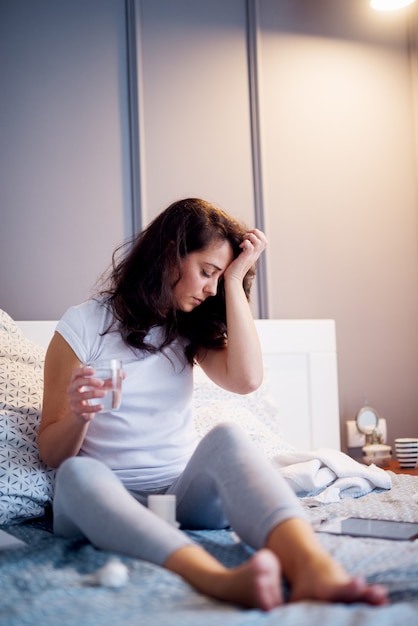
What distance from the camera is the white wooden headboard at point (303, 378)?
101 inches

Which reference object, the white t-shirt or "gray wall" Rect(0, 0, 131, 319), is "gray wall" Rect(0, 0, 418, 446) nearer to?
"gray wall" Rect(0, 0, 131, 319)

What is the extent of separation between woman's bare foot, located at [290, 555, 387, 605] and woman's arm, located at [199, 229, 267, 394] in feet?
2.44

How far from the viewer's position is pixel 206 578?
97 cm

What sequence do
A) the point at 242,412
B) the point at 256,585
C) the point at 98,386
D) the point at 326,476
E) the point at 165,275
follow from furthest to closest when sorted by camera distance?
the point at 242,412, the point at 326,476, the point at 165,275, the point at 98,386, the point at 256,585

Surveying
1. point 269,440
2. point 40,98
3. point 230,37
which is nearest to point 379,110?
point 230,37

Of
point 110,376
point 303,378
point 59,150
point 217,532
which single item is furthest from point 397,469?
point 59,150

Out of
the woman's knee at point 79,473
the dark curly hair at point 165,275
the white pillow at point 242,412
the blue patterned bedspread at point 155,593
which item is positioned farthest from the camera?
the white pillow at point 242,412

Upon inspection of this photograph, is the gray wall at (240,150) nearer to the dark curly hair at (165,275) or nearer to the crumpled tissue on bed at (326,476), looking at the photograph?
the dark curly hair at (165,275)

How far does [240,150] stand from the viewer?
2717mm

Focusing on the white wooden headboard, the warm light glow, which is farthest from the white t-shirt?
the warm light glow

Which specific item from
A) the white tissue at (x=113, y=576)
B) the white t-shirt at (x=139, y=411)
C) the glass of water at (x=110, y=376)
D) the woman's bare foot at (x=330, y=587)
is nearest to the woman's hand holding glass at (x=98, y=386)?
the glass of water at (x=110, y=376)

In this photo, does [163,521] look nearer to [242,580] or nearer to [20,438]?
[242,580]

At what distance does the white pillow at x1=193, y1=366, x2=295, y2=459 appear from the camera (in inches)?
80.0

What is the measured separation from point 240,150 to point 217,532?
1.65 m
